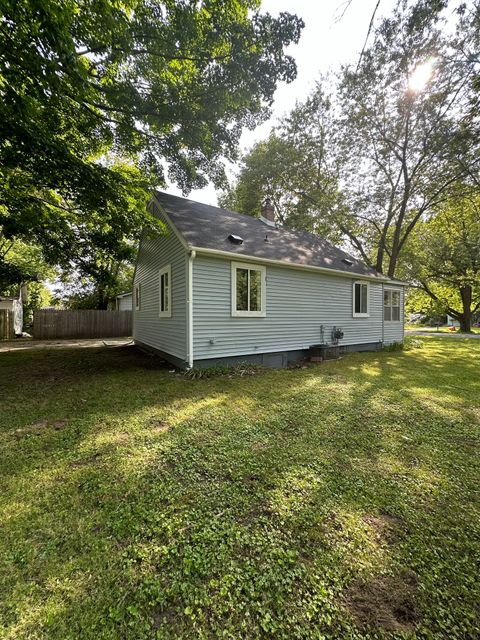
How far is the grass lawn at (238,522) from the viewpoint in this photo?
138 cm

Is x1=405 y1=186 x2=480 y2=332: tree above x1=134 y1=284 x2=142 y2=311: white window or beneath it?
above

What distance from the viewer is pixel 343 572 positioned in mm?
1622

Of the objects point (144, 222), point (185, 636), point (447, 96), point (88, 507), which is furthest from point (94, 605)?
point (447, 96)

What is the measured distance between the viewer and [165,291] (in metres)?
8.02

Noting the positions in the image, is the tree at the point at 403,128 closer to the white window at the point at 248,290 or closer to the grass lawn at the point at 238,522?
the white window at the point at 248,290

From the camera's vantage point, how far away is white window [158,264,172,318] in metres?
7.51

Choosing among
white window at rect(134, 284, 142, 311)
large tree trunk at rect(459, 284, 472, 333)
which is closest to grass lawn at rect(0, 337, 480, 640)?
white window at rect(134, 284, 142, 311)

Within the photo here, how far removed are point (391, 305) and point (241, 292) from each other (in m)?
8.80

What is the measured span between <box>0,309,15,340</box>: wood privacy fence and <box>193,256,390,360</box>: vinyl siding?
14435 mm

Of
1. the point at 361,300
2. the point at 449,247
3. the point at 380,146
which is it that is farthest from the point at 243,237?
the point at 449,247

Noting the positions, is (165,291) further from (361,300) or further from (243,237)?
(361,300)

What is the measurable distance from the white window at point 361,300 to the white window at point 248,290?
4863 mm

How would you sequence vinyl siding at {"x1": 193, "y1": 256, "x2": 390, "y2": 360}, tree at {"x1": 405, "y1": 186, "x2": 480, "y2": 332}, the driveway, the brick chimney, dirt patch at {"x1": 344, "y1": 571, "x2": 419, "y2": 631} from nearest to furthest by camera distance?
dirt patch at {"x1": 344, "y1": 571, "x2": 419, "y2": 631} < vinyl siding at {"x1": 193, "y1": 256, "x2": 390, "y2": 360} < the brick chimney < the driveway < tree at {"x1": 405, "y1": 186, "x2": 480, "y2": 332}

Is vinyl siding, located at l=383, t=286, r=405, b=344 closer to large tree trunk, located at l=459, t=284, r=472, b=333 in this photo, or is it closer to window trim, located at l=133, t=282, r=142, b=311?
window trim, located at l=133, t=282, r=142, b=311
